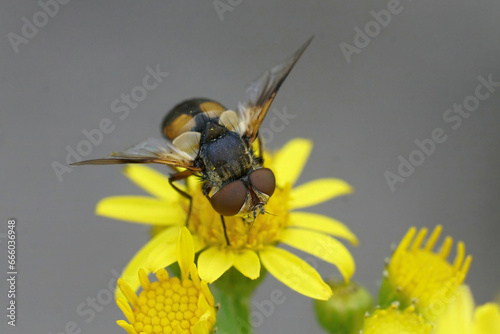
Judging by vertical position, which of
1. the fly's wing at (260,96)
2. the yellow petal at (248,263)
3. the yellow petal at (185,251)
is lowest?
the yellow petal at (248,263)

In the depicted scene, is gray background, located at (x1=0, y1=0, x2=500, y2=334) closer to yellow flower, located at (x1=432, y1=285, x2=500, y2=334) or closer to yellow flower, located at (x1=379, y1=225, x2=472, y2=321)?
yellow flower, located at (x1=379, y1=225, x2=472, y2=321)

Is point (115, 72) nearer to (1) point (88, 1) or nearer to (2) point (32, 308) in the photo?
(1) point (88, 1)

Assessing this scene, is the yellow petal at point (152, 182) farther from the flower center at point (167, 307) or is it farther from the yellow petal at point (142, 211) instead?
the flower center at point (167, 307)

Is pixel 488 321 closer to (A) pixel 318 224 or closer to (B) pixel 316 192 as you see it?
(A) pixel 318 224

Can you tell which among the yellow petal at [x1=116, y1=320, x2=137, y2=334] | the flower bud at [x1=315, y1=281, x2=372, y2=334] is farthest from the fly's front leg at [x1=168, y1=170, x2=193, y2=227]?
the flower bud at [x1=315, y1=281, x2=372, y2=334]

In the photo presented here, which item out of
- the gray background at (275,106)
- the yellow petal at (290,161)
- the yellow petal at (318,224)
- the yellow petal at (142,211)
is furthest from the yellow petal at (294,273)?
the gray background at (275,106)

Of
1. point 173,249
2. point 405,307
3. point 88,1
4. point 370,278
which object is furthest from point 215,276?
point 88,1
